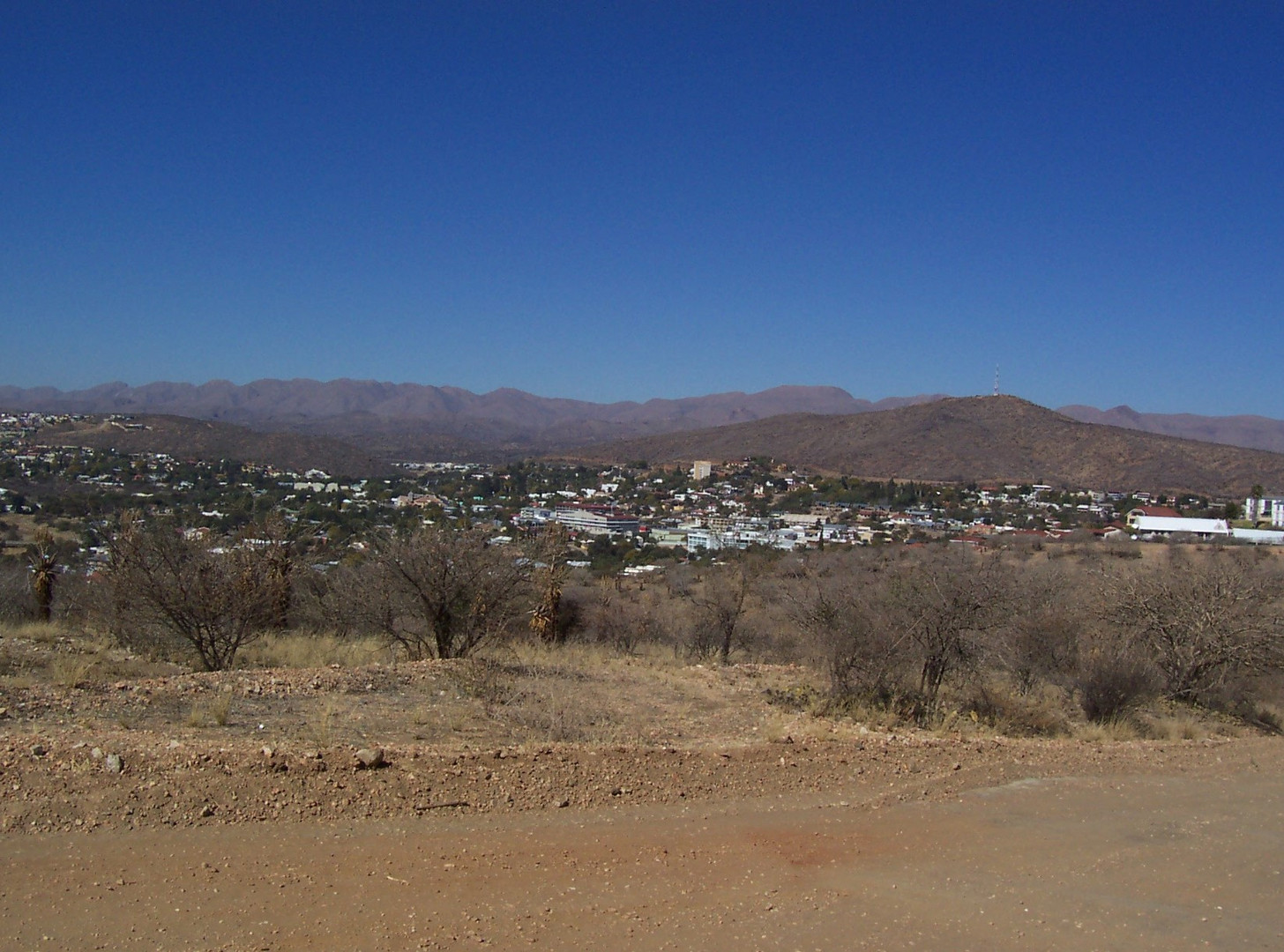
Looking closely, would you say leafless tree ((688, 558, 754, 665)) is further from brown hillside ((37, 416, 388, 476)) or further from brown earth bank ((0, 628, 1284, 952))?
brown hillside ((37, 416, 388, 476))

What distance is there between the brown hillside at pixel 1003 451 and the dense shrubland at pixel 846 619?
51681 millimetres

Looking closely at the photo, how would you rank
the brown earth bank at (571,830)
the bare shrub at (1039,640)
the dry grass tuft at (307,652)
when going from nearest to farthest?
the brown earth bank at (571,830), the dry grass tuft at (307,652), the bare shrub at (1039,640)

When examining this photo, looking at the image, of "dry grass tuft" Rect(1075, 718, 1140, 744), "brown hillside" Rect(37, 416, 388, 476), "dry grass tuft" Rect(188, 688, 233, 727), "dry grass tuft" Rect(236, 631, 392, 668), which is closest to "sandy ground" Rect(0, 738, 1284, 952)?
"dry grass tuft" Rect(188, 688, 233, 727)

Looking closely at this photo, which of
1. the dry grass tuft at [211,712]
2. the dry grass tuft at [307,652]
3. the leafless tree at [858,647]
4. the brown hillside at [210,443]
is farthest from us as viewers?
the brown hillside at [210,443]

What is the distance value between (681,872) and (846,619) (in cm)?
714

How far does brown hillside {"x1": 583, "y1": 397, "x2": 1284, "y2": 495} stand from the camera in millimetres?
67125

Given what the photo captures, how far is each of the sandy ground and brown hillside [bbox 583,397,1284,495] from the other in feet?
208

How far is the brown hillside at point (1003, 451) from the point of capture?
2643 inches

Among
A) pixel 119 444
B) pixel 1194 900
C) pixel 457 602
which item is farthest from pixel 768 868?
pixel 119 444

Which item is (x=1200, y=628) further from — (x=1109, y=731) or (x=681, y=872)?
(x=681, y=872)

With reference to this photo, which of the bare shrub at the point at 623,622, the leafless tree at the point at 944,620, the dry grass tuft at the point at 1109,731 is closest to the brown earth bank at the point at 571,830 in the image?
the dry grass tuft at the point at 1109,731

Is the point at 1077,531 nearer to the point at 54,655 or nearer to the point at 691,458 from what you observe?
the point at 54,655

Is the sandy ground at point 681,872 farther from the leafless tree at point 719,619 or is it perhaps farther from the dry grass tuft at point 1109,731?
the leafless tree at point 719,619

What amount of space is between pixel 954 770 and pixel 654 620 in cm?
1443
